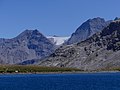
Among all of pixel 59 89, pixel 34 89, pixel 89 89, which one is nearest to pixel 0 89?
pixel 34 89

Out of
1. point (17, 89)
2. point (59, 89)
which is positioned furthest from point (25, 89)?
point (59, 89)

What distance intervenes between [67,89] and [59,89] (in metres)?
2.79

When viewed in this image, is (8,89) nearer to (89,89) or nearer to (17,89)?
(17,89)

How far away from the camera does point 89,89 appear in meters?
132

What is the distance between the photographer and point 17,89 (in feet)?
438

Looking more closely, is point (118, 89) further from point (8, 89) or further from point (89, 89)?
point (8, 89)

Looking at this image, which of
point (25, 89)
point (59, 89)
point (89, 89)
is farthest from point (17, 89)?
point (89, 89)

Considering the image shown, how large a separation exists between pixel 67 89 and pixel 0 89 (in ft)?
76.9

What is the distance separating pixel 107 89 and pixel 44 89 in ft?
73.2

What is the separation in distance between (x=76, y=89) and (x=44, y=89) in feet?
38.2

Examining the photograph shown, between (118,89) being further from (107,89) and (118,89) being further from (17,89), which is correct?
(17,89)

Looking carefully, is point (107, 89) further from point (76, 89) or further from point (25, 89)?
point (25, 89)

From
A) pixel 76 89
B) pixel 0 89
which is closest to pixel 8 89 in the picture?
pixel 0 89

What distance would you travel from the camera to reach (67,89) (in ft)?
436
